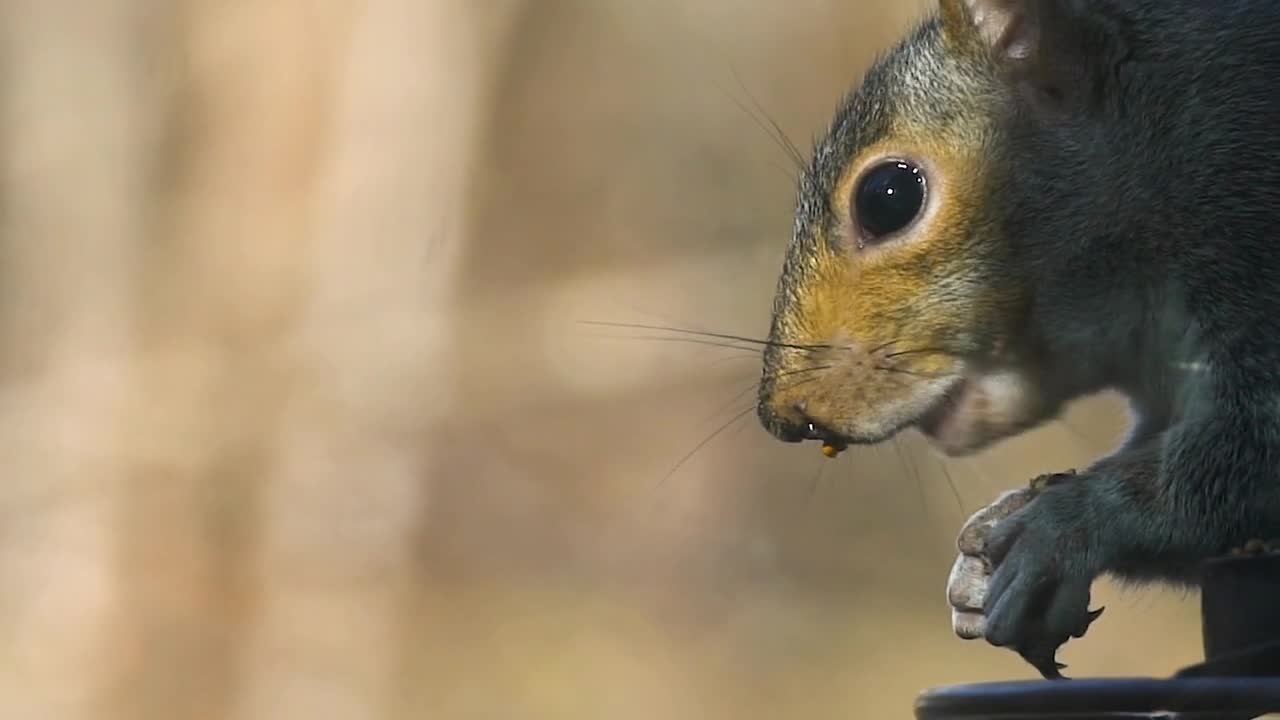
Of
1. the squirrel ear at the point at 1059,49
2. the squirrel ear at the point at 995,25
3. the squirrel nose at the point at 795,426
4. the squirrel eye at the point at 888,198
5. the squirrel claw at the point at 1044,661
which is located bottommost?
the squirrel claw at the point at 1044,661

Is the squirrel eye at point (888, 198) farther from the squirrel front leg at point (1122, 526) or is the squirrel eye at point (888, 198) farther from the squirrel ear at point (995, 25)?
the squirrel front leg at point (1122, 526)

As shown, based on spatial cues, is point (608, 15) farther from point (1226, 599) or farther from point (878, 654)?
point (1226, 599)

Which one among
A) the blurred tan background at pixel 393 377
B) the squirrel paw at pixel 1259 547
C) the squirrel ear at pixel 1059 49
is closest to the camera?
the squirrel paw at pixel 1259 547

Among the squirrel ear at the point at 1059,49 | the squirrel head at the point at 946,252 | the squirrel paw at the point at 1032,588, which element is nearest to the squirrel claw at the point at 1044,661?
the squirrel paw at the point at 1032,588

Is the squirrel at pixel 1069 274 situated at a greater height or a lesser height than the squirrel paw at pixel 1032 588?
greater

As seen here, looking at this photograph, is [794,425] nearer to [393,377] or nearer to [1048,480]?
[1048,480]

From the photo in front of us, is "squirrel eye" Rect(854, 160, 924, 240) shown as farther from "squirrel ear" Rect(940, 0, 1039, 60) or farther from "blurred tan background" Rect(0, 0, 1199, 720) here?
"blurred tan background" Rect(0, 0, 1199, 720)

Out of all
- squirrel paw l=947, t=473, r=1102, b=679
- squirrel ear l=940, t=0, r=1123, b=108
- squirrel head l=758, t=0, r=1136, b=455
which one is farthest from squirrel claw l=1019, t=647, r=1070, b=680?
squirrel ear l=940, t=0, r=1123, b=108
